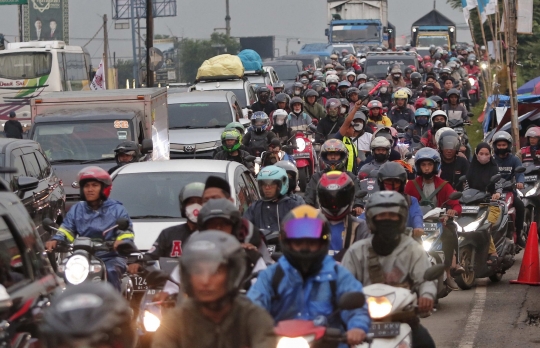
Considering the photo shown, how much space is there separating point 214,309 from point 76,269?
13.7 ft

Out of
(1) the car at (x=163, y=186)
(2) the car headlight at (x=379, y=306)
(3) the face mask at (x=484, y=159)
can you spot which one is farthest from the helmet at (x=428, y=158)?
(2) the car headlight at (x=379, y=306)

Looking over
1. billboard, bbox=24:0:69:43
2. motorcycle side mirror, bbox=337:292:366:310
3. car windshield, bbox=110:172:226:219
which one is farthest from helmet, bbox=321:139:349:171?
billboard, bbox=24:0:69:43

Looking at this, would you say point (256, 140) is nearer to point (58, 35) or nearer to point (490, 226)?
point (490, 226)

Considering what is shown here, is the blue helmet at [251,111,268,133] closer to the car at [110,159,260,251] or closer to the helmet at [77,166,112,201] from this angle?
the car at [110,159,260,251]

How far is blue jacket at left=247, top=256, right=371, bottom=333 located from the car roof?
5.54 meters

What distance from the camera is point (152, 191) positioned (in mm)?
11680

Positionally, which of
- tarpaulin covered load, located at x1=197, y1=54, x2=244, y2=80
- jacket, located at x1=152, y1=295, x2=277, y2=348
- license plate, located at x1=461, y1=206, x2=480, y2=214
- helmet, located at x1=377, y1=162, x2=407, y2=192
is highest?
tarpaulin covered load, located at x1=197, y1=54, x2=244, y2=80

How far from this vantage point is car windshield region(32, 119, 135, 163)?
58.2ft

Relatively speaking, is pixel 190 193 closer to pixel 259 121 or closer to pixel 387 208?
pixel 387 208

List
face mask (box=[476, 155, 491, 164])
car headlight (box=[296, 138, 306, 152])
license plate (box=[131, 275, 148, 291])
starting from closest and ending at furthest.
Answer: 1. license plate (box=[131, 275, 148, 291])
2. face mask (box=[476, 155, 491, 164])
3. car headlight (box=[296, 138, 306, 152])

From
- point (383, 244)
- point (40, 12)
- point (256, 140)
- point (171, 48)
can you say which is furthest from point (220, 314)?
point (171, 48)

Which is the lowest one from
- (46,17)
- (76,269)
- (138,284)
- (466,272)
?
(466,272)

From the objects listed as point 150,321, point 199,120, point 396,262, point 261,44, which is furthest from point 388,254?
point 261,44

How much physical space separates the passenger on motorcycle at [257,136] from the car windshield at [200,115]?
308cm
